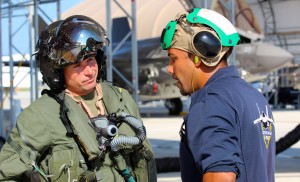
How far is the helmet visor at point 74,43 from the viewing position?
227 cm

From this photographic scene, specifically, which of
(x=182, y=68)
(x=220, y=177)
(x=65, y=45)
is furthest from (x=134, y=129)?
(x=220, y=177)

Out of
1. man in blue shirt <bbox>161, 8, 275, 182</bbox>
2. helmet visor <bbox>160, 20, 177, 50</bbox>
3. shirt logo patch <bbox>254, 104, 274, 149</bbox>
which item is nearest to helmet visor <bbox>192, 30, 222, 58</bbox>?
man in blue shirt <bbox>161, 8, 275, 182</bbox>

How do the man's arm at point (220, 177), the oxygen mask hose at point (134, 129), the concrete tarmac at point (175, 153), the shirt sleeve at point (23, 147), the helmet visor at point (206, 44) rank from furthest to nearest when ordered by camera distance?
the concrete tarmac at point (175, 153) → the oxygen mask hose at point (134, 129) → the shirt sleeve at point (23, 147) → the helmet visor at point (206, 44) → the man's arm at point (220, 177)

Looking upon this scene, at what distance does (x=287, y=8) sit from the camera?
32.1 metres

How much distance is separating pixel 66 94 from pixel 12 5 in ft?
36.7

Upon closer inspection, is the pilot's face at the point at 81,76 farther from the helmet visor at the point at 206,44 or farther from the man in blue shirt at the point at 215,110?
the helmet visor at the point at 206,44

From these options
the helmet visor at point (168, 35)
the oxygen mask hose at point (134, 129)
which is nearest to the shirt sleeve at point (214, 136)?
A: the helmet visor at point (168, 35)

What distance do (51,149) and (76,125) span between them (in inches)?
6.0

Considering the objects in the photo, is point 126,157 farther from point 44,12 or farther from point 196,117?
point 44,12

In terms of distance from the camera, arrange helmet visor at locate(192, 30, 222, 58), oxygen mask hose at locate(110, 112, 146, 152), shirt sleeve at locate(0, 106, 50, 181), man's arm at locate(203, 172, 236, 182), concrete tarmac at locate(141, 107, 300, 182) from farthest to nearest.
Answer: concrete tarmac at locate(141, 107, 300, 182) → oxygen mask hose at locate(110, 112, 146, 152) → shirt sleeve at locate(0, 106, 50, 181) → helmet visor at locate(192, 30, 222, 58) → man's arm at locate(203, 172, 236, 182)

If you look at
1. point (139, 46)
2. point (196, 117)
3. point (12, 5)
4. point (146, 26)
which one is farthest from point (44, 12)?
point (146, 26)

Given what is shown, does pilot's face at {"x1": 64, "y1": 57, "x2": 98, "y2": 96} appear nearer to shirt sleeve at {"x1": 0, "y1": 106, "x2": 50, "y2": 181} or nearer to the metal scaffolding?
shirt sleeve at {"x1": 0, "y1": 106, "x2": 50, "y2": 181}

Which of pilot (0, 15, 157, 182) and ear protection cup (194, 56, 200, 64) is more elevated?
ear protection cup (194, 56, 200, 64)

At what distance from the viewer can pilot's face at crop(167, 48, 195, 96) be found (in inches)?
71.5
